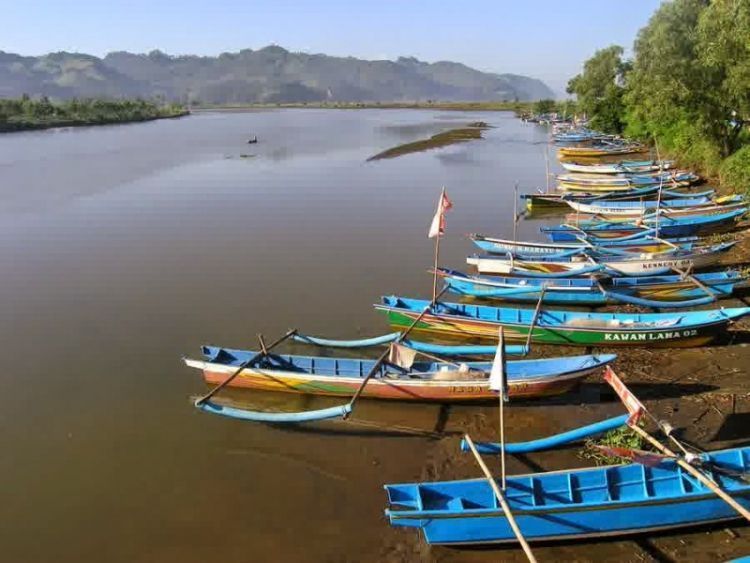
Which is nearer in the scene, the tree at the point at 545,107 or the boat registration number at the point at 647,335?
Result: the boat registration number at the point at 647,335

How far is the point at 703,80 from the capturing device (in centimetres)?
2688

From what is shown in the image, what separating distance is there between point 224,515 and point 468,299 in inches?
402

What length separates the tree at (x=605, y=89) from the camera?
57.0 meters

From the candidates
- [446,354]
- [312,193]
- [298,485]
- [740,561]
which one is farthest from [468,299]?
[312,193]

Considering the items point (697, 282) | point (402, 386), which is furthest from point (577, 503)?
point (697, 282)

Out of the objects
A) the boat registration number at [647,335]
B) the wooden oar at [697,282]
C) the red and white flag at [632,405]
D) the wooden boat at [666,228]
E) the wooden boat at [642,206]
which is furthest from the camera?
the wooden boat at [642,206]

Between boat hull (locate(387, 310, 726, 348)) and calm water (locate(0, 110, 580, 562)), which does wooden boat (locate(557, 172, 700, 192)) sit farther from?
boat hull (locate(387, 310, 726, 348))

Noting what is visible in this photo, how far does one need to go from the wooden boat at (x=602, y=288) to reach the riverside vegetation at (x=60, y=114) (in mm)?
82408

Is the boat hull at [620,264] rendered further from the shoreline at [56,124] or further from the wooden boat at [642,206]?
the shoreline at [56,124]

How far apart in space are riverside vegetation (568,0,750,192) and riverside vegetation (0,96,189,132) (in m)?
79.6

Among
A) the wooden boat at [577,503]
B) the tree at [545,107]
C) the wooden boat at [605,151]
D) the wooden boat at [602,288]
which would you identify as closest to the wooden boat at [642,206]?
the wooden boat at [602,288]

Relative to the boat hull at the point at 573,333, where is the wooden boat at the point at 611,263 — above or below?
above

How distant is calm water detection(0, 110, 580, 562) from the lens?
9586mm

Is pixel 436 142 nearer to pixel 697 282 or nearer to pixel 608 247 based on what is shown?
pixel 608 247
